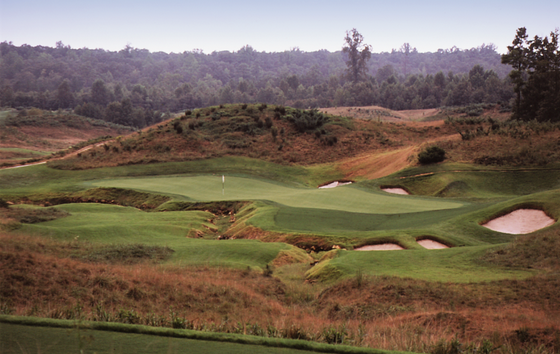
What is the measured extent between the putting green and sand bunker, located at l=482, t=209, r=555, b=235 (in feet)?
14.0

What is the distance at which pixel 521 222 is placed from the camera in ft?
60.8

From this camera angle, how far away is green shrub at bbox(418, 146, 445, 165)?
34156 millimetres

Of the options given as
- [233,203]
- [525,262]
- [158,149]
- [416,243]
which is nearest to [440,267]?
[525,262]

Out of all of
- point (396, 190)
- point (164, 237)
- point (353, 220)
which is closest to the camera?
point (164, 237)

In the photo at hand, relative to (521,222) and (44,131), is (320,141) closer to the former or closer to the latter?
(521,222)

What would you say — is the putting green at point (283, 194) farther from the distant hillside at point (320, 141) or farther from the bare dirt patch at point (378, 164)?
the distant hillside at point (320, 141)

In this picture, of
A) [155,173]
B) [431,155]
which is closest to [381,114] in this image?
[431,155]

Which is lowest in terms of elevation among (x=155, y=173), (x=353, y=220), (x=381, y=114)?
(x=155, y=173)

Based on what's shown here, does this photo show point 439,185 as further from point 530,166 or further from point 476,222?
point 476,222

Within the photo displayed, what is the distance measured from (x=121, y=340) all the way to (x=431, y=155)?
104ft

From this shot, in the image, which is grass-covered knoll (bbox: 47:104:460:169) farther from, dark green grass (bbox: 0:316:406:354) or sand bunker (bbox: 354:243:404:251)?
dark green grass (bbox: 0:316:406:354)

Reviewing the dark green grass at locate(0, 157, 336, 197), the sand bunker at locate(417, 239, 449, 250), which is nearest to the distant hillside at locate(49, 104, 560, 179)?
the dark green grass at locate(0, 157, 336, 197)

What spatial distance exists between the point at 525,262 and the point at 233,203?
18.3m

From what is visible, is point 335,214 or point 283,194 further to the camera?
point 283,194
